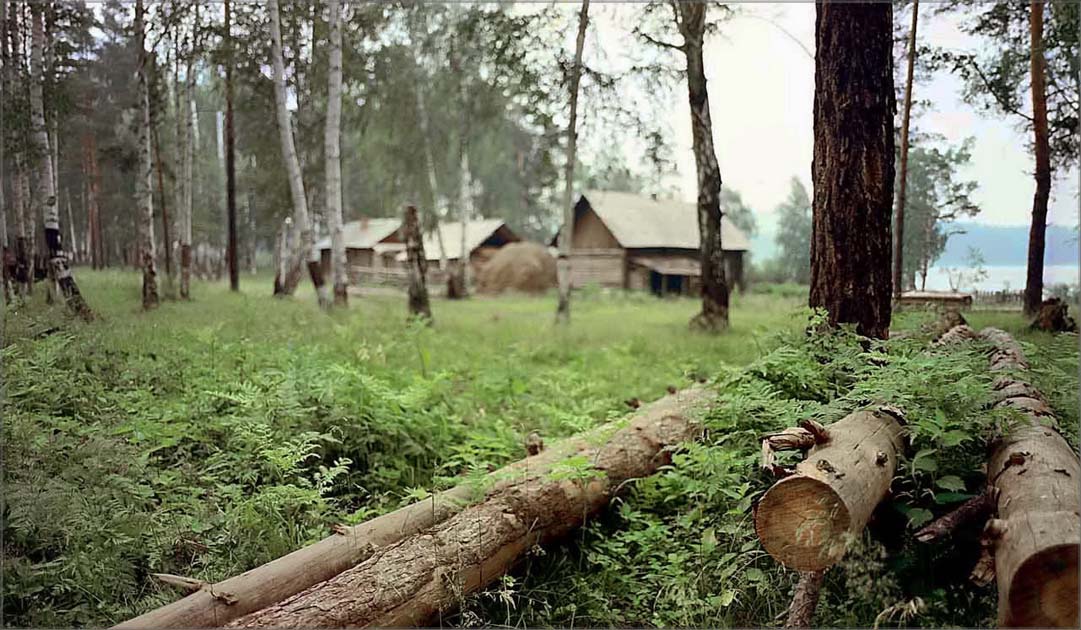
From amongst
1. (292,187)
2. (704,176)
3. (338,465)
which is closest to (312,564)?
(338,465)

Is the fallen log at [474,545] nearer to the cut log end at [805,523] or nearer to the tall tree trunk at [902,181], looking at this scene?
the cut log end at [805,523]

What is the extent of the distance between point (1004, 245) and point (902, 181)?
64 centimetres

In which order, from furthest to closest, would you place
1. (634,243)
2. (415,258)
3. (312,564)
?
1. (634,243)
2. (415,258)
3. (312,564)

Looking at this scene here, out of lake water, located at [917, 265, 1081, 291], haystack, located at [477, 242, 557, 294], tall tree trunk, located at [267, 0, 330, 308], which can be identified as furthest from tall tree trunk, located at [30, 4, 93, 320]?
haystack, located at [477, 242, 557, 294]

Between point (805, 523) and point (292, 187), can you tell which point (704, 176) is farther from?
point (805, 523)

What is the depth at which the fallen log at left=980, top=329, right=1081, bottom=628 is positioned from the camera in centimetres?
167

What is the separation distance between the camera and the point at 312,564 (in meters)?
2.36

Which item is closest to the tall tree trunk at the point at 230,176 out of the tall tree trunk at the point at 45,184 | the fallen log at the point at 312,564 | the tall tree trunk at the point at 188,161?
the tall tree trunk at the point at 188,161

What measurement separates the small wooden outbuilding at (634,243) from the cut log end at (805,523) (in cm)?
946

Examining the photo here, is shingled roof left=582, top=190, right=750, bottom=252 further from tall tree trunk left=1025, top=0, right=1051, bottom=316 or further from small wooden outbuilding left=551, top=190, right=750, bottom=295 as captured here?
tall tree trunk left=1025, top=0, right=1051, bottom=316

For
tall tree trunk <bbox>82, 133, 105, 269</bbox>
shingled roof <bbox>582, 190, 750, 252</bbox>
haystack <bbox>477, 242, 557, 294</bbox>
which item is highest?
shingled roof <bbox>582, 190, 750, 252</bbox>

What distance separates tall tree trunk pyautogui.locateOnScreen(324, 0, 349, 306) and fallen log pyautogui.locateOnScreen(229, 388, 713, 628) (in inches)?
150

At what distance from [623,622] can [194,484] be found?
1913mm

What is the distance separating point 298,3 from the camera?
5.12 meters
